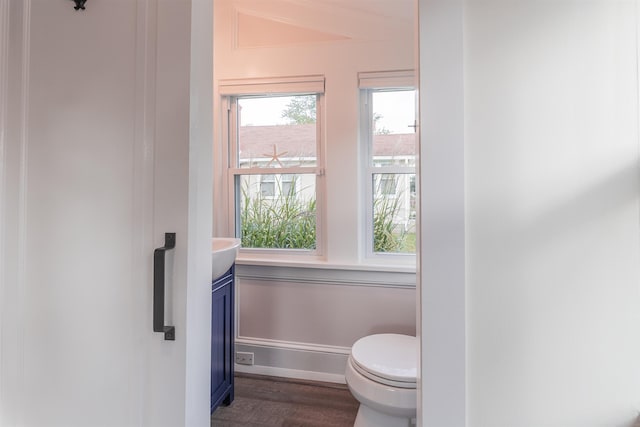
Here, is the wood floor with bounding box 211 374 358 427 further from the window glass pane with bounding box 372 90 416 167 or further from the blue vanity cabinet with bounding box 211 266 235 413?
the window glass pane with bounding box 372 90 416 167

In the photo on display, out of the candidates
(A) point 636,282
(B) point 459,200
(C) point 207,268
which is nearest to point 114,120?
(C) point 207,268

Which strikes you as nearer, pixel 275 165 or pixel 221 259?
pixel 221 259

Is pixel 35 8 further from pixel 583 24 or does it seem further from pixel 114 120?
pixel 583 24

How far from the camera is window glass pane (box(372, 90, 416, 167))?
7.18 feet

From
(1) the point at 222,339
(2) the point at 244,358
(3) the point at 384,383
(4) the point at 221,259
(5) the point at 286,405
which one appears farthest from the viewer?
(2) the point at 244,358

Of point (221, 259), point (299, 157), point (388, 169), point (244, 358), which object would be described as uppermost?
point (299, 157)

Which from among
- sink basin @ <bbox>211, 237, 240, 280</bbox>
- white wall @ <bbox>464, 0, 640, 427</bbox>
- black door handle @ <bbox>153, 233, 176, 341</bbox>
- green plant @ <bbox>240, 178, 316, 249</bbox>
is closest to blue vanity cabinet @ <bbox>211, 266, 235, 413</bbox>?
sink basin @ <bbox>211, 237, 240, 280</bbox>

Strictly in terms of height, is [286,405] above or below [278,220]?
below

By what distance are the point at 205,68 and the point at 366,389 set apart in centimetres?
123

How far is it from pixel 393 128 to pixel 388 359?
1435 millimetres

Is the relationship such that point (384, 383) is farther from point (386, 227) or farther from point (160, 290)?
point (386, 227)

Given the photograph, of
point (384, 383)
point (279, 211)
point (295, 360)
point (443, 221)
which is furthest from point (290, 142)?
point (443, 221)

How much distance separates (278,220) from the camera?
2.40 meters

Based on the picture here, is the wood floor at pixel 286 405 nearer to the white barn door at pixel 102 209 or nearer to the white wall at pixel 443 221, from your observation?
the white barn door at pixel 102 209
